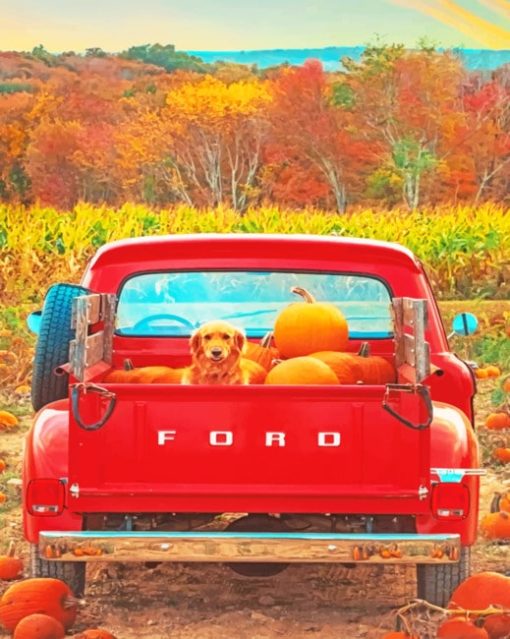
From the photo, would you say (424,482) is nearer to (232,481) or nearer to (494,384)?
(232,481)

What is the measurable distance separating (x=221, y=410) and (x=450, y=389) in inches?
58.5

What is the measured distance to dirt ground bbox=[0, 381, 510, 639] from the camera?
6215 millimetres

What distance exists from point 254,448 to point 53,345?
1406 millimetres

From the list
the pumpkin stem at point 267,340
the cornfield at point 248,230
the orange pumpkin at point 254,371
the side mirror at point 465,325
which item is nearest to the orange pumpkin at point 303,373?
the orange pumpkin at point 254,371

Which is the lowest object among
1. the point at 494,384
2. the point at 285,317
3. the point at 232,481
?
the point at 494,384

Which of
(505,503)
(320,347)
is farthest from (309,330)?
(505,503)

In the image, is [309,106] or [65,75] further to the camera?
[65,75]

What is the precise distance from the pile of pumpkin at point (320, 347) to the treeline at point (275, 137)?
3731 centimetres

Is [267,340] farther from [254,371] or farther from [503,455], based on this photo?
[503,455]

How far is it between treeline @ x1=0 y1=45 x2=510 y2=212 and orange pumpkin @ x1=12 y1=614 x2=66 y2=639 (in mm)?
38473

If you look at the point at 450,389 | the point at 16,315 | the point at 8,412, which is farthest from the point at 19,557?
the point at 16,315

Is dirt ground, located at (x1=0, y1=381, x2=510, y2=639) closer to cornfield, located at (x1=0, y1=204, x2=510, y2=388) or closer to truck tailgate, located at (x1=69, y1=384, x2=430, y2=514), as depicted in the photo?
truck tailgate, located at (x1=69, y1=384, x2=430, y2=514)

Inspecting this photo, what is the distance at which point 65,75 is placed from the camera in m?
60.9

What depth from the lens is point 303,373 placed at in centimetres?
616
